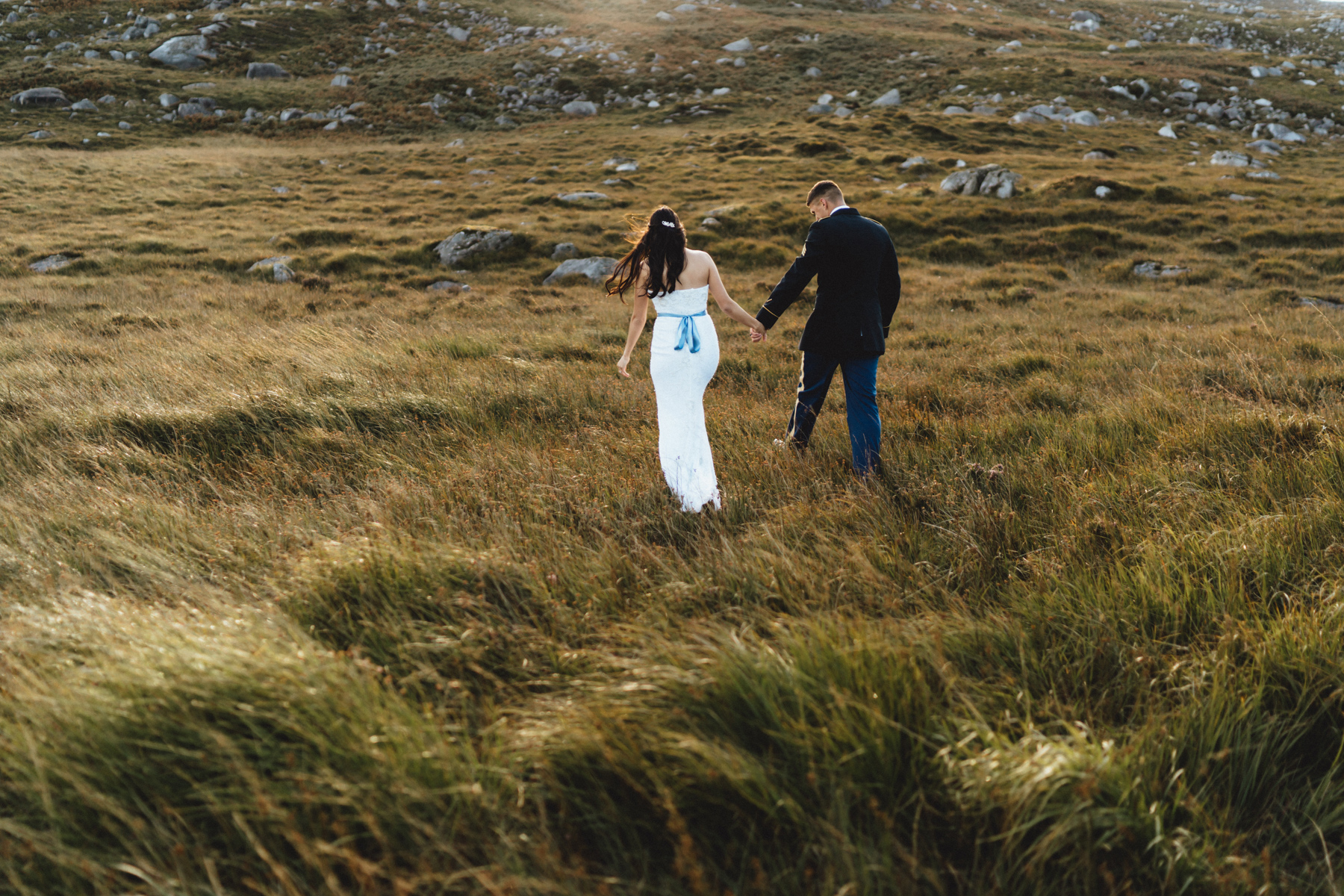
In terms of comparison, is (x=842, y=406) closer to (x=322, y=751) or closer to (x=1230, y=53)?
(x=322, y=751)

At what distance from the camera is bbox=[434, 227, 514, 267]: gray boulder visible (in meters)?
18.8

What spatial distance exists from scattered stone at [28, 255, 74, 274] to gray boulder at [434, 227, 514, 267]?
9.71 meters

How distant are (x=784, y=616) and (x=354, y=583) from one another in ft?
6.46

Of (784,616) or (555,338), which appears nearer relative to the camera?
(784,616)

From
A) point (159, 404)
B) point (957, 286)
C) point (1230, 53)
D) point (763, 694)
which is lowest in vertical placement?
point (957, 286)

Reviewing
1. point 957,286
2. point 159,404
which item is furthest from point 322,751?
point 957,286

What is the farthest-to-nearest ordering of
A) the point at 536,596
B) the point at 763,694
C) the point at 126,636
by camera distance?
the point at 536,596 → the point at 126,636 → the point at 763,694

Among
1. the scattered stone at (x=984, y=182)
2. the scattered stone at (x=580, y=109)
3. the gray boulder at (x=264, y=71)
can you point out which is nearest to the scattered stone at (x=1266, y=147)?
the scattered stone at (x=984, y=182)

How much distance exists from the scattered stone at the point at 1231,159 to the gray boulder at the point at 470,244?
3298cm

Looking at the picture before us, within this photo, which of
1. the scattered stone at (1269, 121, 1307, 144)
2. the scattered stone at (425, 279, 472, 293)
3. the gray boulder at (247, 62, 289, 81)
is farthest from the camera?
the gray boulder at (247, 62, 289, 81)

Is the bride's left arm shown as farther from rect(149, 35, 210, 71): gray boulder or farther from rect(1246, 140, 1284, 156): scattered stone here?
rect(149, 35, 210, 71): gray boulder

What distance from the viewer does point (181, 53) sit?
47156mm

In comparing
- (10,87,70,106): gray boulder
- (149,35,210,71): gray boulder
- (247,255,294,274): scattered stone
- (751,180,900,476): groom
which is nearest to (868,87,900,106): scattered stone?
(247,255,294,274): scattered stone

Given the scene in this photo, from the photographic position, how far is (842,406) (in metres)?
7.85
